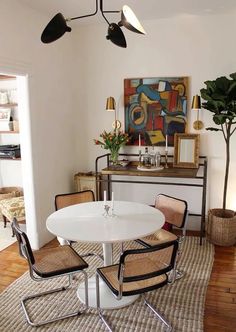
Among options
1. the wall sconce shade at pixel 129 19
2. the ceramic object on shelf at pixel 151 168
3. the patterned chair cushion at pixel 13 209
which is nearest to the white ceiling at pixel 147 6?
the wall sconce shade at pixel 129 19

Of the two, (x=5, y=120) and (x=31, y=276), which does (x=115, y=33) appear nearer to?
(x=31, y=276)

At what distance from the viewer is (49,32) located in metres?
2.07

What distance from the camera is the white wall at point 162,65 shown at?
12.3 ft

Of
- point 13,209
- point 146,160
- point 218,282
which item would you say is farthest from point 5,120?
point 218,282

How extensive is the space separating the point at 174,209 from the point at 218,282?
2.53 ft

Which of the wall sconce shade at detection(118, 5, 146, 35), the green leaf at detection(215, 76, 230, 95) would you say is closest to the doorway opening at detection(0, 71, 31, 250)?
the wall sconce shade at detection(118, 5, 146, 35)

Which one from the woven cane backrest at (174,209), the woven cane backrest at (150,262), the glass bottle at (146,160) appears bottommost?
the woven cane backrest at (150,262)

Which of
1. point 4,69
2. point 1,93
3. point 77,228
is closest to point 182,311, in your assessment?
point 77,228

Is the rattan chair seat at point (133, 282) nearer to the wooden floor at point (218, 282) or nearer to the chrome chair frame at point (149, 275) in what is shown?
the chrome chair frame at point (149, 275)

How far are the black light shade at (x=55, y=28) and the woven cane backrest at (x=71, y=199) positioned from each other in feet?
4.92

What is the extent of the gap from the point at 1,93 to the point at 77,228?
111 inches

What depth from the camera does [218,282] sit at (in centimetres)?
287

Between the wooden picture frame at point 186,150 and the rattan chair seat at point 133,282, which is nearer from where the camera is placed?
the rattan chair seat at point 133,282

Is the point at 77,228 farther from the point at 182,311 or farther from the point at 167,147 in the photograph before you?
the point at 167,147
